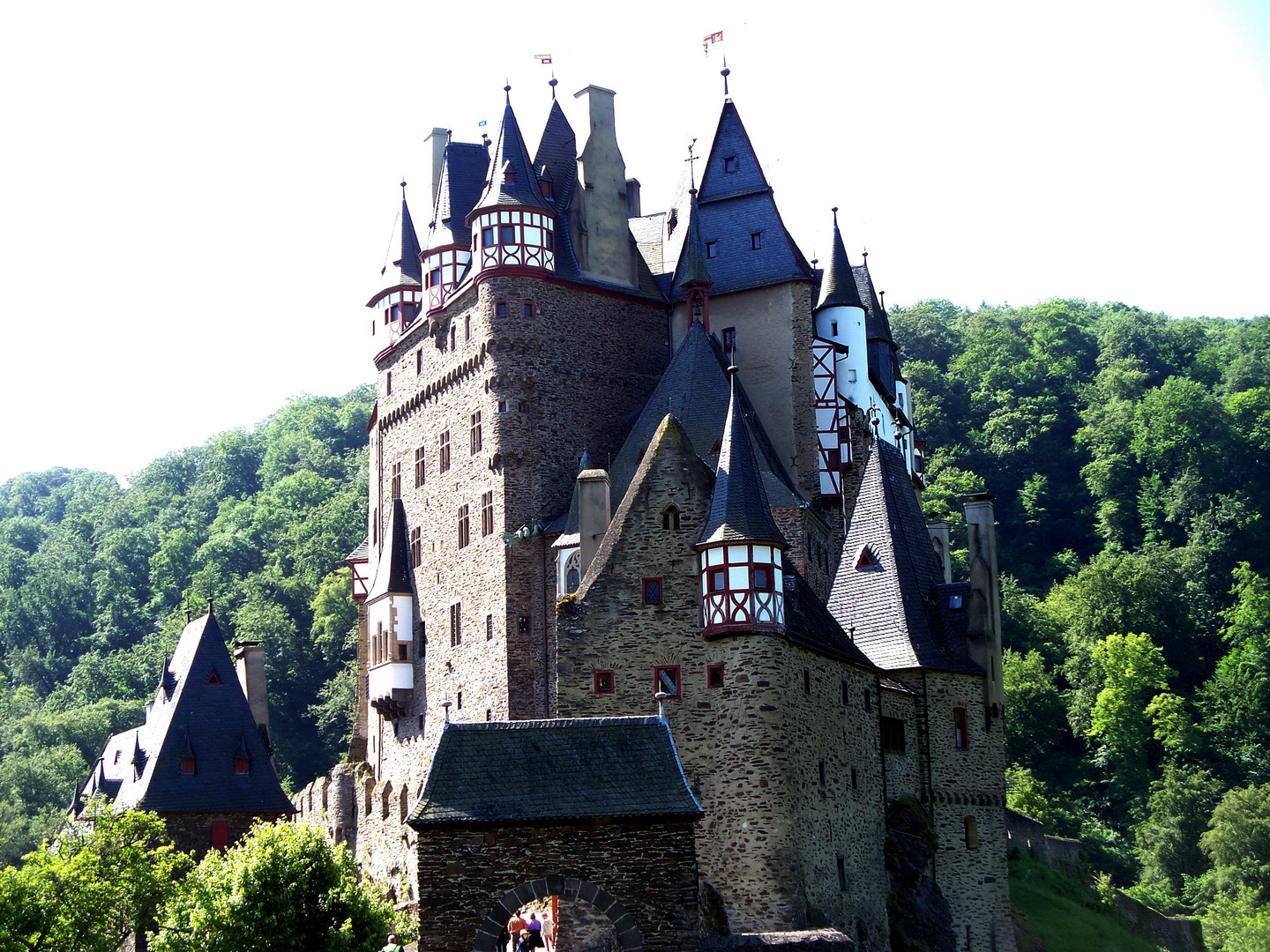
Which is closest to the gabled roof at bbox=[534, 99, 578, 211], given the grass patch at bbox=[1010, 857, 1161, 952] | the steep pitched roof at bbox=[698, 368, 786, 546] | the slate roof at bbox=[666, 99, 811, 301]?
the slate roof at bbox=[666, 99, 811, 301]

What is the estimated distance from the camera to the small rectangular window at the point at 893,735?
4556 cm

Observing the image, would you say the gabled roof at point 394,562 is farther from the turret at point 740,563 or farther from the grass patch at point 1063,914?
the grass patch at point 1063,914

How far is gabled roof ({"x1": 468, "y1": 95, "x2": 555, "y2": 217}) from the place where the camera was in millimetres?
55469

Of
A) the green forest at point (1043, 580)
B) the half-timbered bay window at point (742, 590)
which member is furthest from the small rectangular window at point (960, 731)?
the green forest at point (1043, 580)

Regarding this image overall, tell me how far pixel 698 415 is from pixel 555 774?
1999 centimetres

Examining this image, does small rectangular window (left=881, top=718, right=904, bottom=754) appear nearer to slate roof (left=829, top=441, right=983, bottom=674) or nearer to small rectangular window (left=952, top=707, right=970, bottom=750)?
slate roof (left=829, top=441, right=983, bottom=674)

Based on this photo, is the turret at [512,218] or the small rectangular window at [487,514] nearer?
the small rectangular window at [487,514]

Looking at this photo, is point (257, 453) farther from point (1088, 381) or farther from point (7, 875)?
point (7, 875)

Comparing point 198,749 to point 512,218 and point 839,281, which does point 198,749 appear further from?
point 839,281

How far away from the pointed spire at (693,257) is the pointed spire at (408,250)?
405 inches

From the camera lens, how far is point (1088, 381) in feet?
366

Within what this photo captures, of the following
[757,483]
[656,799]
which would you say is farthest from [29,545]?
[656,799]

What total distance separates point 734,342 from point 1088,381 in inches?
2349

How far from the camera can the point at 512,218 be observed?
55.4 metres
